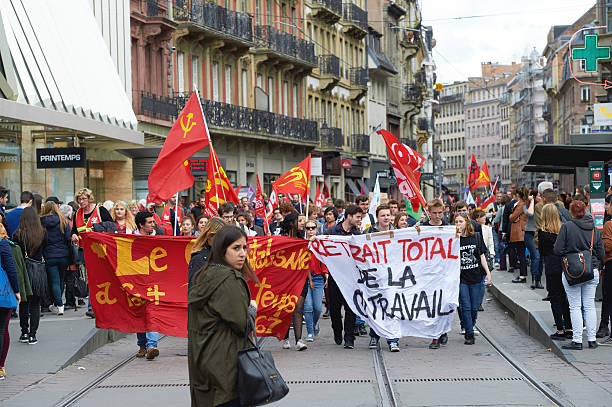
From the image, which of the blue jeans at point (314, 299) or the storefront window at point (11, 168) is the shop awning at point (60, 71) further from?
the blue jeans at point (314, 299)

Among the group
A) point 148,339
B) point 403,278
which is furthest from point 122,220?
point 403,278

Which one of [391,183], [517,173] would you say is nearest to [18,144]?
[391,183]

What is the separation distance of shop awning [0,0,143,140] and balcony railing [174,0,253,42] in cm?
740

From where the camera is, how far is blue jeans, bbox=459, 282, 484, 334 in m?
13.4

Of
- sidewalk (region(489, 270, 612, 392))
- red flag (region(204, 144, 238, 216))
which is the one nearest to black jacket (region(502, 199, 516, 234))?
sidewalk (region(489, 270, 612, 392))

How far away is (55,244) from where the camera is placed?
627 inches

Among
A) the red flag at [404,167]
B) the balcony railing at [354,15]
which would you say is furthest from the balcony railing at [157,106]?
the balcony railing at [354,15]

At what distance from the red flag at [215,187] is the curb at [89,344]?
7.51ft

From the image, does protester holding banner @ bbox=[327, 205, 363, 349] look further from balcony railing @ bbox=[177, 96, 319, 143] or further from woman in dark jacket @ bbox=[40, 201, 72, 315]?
balcony railing @ bbox=[177, 96, 319, 143]

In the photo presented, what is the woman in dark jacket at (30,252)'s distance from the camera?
1333 centimetres

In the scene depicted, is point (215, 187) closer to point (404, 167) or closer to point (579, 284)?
point (404, 167)

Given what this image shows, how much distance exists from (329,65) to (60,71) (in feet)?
102

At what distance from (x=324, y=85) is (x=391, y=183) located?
503 inches

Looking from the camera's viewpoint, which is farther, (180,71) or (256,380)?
(180,71)
